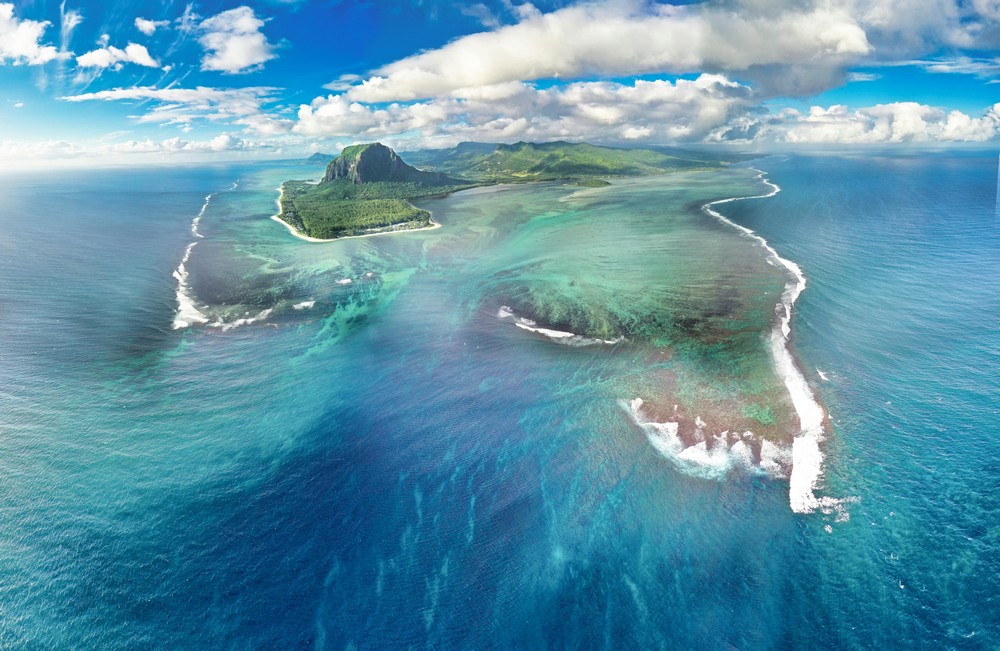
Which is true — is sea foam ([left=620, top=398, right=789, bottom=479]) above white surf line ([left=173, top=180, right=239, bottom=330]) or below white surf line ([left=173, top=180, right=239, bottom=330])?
below

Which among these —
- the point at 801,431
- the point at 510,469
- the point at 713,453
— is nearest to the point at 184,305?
the point at 510,469

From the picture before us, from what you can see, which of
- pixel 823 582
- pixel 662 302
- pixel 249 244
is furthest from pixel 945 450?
pixel 249 244

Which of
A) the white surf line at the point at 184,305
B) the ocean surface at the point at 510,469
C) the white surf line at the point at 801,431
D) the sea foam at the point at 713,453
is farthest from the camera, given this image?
the white surf line at the point at 184,305

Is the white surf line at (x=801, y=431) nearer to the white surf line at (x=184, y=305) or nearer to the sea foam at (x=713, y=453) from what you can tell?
the sea foam at (x=713, y=453)

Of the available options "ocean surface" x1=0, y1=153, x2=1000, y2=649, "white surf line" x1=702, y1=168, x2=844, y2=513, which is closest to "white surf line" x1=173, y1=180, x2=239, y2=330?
"ocean surface" x1=0, y1=153, x2=1000, y2=649

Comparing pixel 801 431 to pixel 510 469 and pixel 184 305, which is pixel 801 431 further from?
pixel 184 305

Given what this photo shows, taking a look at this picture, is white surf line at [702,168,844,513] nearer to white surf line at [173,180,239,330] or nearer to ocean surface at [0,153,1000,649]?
ocean surface at [0,153,1000,649]

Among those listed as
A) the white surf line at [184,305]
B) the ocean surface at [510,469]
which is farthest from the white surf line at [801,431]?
the white surf line at [184,305]

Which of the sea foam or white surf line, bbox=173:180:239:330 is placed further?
white surf line, bbox=173:180:239:330
